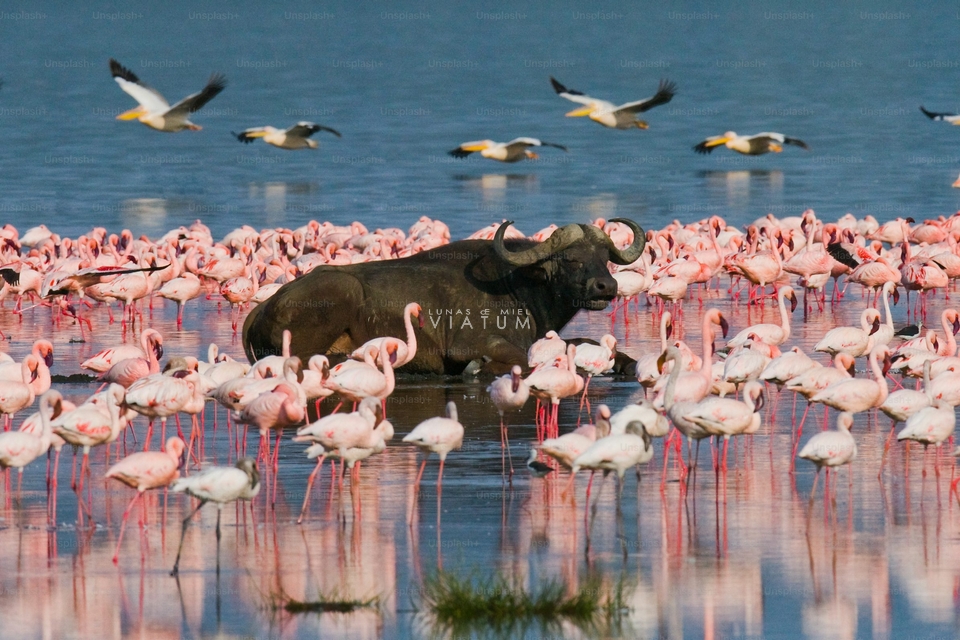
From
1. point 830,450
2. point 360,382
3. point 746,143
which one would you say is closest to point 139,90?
point 746,143

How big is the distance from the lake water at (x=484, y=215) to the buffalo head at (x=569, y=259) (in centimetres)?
102

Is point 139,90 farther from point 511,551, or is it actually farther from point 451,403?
point 511,551

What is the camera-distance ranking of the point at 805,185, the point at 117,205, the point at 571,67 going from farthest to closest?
the point at 571,67 < the point at 805,185 < the point at 117,205

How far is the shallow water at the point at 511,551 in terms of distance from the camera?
8375 mm

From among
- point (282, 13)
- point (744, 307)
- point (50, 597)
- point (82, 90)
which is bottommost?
point (50, 597)

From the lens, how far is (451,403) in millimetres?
11039

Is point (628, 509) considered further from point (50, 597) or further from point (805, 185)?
point (805, 185)

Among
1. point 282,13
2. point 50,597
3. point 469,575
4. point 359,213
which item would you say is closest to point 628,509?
point 469,575

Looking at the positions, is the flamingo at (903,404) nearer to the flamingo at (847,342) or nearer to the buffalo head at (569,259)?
the flamingo at (847,342)

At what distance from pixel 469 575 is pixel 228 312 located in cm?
1326

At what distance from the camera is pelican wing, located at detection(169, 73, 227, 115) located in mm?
30812

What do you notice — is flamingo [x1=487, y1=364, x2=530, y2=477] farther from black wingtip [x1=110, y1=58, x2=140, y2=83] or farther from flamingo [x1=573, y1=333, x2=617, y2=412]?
black wingtip [x1=110, y1=58, x2=140, y2=83]

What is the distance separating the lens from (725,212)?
38156 millimetres

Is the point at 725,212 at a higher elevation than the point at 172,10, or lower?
lower
